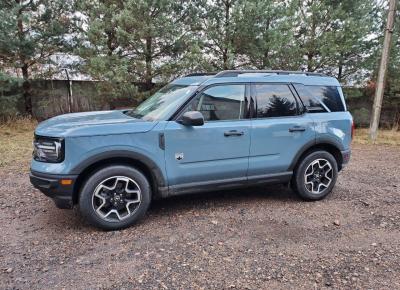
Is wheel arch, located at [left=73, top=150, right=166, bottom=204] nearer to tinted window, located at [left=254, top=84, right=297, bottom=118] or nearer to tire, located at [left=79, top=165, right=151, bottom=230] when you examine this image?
tire, located at [left=79, top=165, right=151, bottom=230]

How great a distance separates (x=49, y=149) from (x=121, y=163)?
771mm

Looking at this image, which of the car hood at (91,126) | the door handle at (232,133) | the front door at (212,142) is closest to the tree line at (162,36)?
the car hood at (91,126)

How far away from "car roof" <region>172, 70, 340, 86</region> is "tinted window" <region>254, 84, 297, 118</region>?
110 mm

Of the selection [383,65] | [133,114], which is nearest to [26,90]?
[133,114]

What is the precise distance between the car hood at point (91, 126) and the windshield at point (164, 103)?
198 millimetres

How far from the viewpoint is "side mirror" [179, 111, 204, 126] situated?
377 cm

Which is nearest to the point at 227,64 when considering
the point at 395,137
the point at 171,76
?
the point at 171,76

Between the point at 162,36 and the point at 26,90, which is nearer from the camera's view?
the point at 162,36

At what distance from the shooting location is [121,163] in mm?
3818

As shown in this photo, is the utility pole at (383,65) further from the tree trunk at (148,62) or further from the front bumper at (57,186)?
the front bumper at (57,186)

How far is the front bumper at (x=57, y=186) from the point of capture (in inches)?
136

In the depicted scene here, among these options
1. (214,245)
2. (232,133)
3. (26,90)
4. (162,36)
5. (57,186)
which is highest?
(162,36)

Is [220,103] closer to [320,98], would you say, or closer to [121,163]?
[121,163]

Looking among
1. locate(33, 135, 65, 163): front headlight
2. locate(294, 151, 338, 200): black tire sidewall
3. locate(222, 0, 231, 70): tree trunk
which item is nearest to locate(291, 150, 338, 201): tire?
locate(294, 151, 338, 200): black tire sidewall
